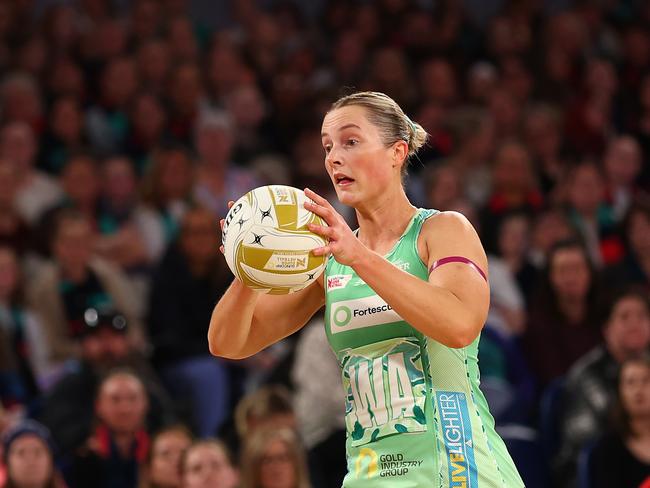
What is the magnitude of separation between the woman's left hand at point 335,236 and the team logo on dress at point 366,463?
58 cm

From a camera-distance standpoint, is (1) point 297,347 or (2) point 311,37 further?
(2) point 311,37

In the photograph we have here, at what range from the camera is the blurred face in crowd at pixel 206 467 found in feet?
20.0

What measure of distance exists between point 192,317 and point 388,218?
4254 mm

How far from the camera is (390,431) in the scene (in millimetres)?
3354

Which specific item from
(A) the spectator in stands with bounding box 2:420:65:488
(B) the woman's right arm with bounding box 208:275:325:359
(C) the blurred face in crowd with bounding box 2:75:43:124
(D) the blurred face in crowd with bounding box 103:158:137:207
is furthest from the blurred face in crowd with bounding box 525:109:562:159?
(B) the woman's right arm with bounding box 208:275:325:359

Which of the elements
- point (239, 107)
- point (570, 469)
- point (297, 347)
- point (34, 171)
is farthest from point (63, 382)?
point (239, 107)

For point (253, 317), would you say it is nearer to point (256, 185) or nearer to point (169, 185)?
point (169, 185)

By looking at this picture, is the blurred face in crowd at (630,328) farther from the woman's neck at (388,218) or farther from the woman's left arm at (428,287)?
the woman's left arm at (428,287)

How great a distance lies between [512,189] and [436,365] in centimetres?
586

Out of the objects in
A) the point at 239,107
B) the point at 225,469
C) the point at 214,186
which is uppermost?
the point at 239,107

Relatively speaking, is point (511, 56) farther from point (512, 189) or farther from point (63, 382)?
point (63, 382)

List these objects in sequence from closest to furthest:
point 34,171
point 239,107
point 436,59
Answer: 1. point 34,171
2. point 239,107
3. point 436,59

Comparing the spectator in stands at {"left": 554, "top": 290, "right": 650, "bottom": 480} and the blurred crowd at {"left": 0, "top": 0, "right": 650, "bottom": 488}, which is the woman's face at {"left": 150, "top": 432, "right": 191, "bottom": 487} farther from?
the spectator in stands at {"left": 554, "top": 290, "right": 650, "bottom": 480}

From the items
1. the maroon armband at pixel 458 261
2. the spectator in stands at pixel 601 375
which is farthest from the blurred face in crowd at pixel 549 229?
the maroon armband at pixel 458 261
